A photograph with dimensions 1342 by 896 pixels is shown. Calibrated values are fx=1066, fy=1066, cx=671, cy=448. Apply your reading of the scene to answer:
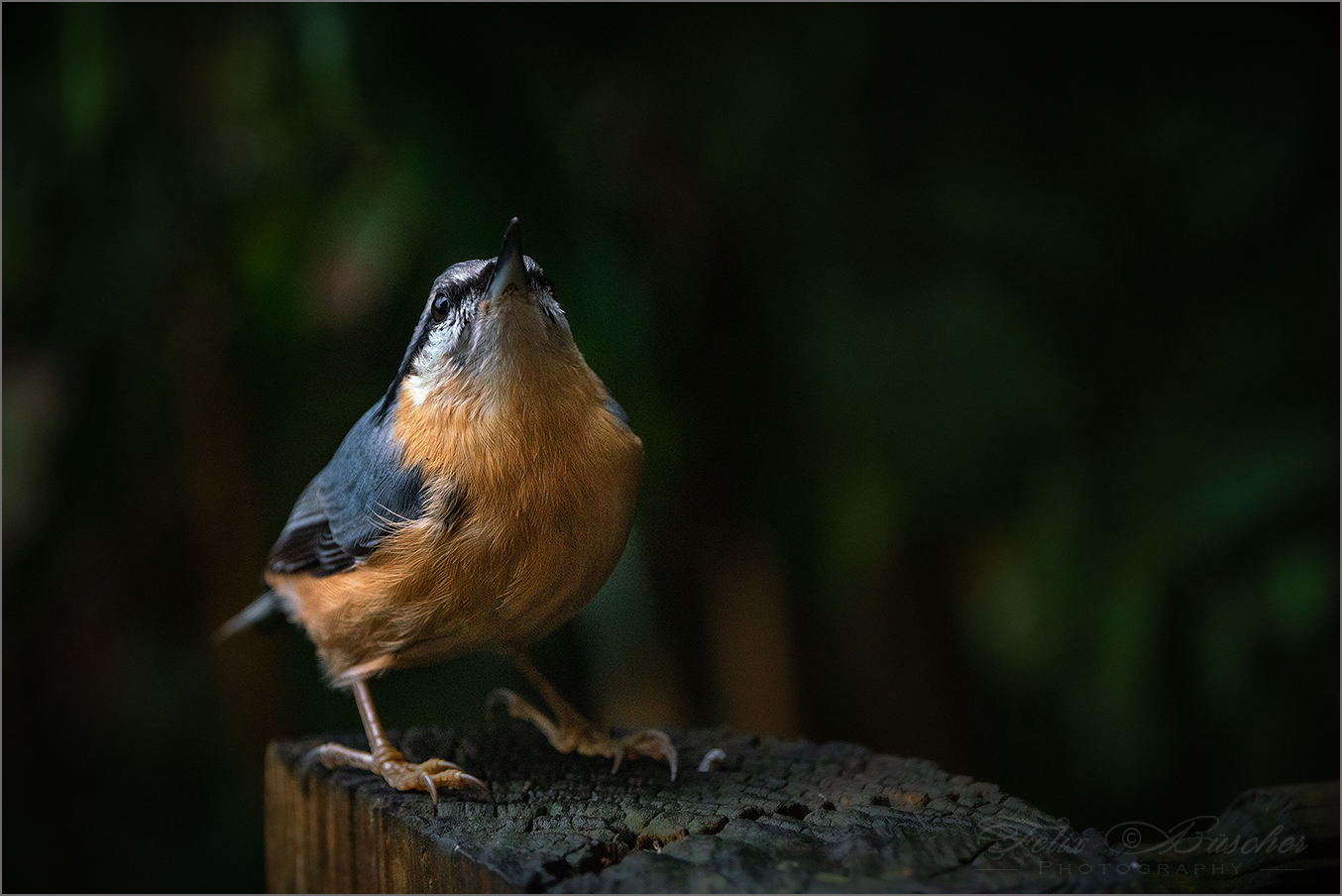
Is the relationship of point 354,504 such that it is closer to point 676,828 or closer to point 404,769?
Result: point 404,769

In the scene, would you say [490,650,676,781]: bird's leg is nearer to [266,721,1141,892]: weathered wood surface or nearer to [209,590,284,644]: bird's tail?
[266,721,1141,892]: weathered wood surface

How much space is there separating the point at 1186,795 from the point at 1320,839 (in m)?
1.33

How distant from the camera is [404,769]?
2062 mm

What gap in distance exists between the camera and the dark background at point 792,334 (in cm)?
284

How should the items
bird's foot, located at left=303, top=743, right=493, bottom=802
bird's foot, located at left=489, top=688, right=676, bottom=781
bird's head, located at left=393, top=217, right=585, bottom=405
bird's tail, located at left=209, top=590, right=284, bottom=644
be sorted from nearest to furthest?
bird's head, located at left=393, top=217, right=585, bottom=405 → bird's foot, located at left=303, top=743, right=493, bottom=802 → bird's foot, located at left=489, top=688, right=676, bottom=781 → bird's tail, located at left=209, top=590, right=284, bottom=644

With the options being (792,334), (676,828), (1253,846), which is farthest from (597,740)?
(792,334)

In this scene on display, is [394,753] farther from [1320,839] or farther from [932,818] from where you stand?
[1320,839]

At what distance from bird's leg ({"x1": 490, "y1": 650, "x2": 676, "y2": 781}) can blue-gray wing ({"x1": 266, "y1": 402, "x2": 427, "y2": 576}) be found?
17.1 inches

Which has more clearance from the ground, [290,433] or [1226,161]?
[1226,161]

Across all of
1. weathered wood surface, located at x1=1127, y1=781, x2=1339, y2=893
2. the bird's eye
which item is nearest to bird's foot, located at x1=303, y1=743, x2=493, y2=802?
the bird's eye

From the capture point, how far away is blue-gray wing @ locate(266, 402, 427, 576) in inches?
77.2

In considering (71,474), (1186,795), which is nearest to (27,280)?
(71,474)

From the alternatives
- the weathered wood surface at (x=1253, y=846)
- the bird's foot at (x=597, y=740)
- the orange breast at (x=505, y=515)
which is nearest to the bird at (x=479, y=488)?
the orange breast at (x=505, y=515)

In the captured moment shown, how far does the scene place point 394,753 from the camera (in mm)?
2141
